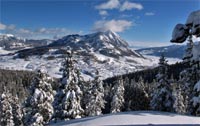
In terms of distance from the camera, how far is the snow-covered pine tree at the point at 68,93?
3356 cm

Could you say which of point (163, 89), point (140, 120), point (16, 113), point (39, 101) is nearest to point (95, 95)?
point (163, 89)

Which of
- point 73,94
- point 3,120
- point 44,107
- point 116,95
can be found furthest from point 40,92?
point 116,95

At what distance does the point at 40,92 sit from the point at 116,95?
1233 inches

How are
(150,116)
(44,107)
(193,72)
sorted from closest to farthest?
(150,116), (193,72), (44,107)

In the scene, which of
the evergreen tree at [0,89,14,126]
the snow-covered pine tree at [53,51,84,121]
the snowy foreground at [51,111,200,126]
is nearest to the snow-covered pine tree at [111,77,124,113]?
the evergreen tree at [0,89,14,126]

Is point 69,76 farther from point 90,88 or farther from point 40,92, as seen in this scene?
point 90,88

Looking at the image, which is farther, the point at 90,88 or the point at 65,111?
the point at 90,88

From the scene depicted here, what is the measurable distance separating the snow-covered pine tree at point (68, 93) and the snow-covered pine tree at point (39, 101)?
2521 mm

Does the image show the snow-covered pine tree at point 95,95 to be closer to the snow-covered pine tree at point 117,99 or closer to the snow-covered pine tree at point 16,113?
the snow-covered pine tree at point 117,99

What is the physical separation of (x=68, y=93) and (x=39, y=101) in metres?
4.57

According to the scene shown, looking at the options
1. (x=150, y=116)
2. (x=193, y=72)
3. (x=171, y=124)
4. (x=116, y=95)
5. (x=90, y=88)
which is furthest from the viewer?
(x=116, y=95)

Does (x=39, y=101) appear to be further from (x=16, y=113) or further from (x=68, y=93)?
(x=16, y=113)

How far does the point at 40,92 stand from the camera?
35938 mm

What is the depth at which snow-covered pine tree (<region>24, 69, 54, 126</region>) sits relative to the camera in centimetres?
3594
